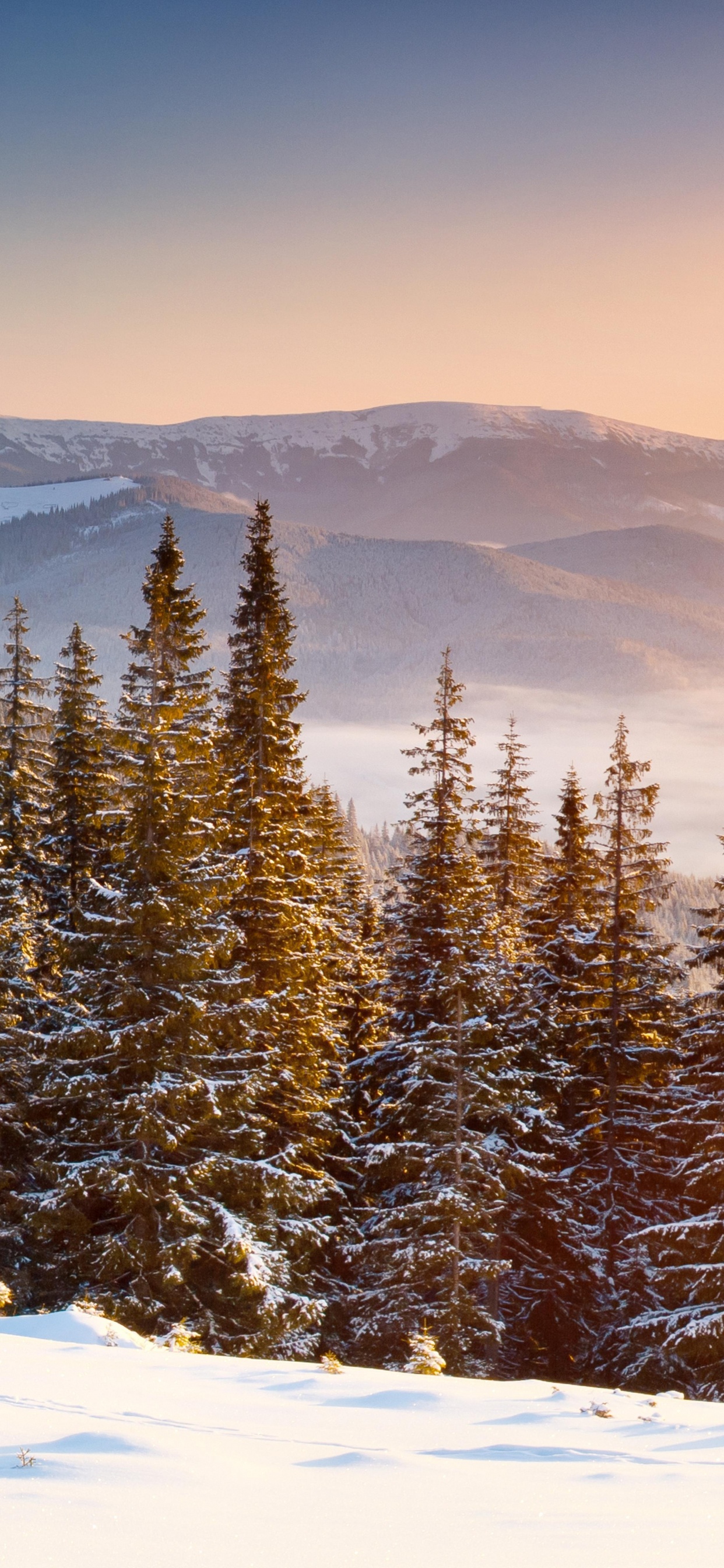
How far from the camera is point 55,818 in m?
25.7

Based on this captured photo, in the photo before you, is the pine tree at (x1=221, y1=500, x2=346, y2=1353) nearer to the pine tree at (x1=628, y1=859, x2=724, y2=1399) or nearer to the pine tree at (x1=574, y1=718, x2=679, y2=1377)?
the pine tree at (x1=574, y1=718, x2=679, y2=1377)

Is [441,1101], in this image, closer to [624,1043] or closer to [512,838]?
[624,1043]

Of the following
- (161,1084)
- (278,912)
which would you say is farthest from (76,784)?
(161,1084)

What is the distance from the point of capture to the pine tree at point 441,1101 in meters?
20.5

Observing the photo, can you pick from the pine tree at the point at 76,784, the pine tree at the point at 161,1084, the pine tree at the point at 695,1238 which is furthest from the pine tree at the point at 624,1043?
the pine tree at the point at 76,784

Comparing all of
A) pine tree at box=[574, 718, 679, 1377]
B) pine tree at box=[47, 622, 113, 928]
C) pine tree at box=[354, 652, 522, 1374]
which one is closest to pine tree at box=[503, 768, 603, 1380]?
pine tree at box=[574, 718, 679, 1377]

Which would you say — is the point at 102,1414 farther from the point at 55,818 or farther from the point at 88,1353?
the point at 55,818

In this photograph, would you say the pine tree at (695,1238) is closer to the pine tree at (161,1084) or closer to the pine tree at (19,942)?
the pine tree at (161,1084)

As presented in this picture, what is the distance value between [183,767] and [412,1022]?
7466 millimetres

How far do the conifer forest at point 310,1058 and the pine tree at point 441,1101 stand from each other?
9 cm

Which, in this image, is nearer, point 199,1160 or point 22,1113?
point 199,1160

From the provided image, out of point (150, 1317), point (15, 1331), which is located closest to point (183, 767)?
point (150, 1317)

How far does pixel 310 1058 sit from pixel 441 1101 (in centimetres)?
275

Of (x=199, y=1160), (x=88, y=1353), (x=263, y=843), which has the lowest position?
(x=199, y=1160)
